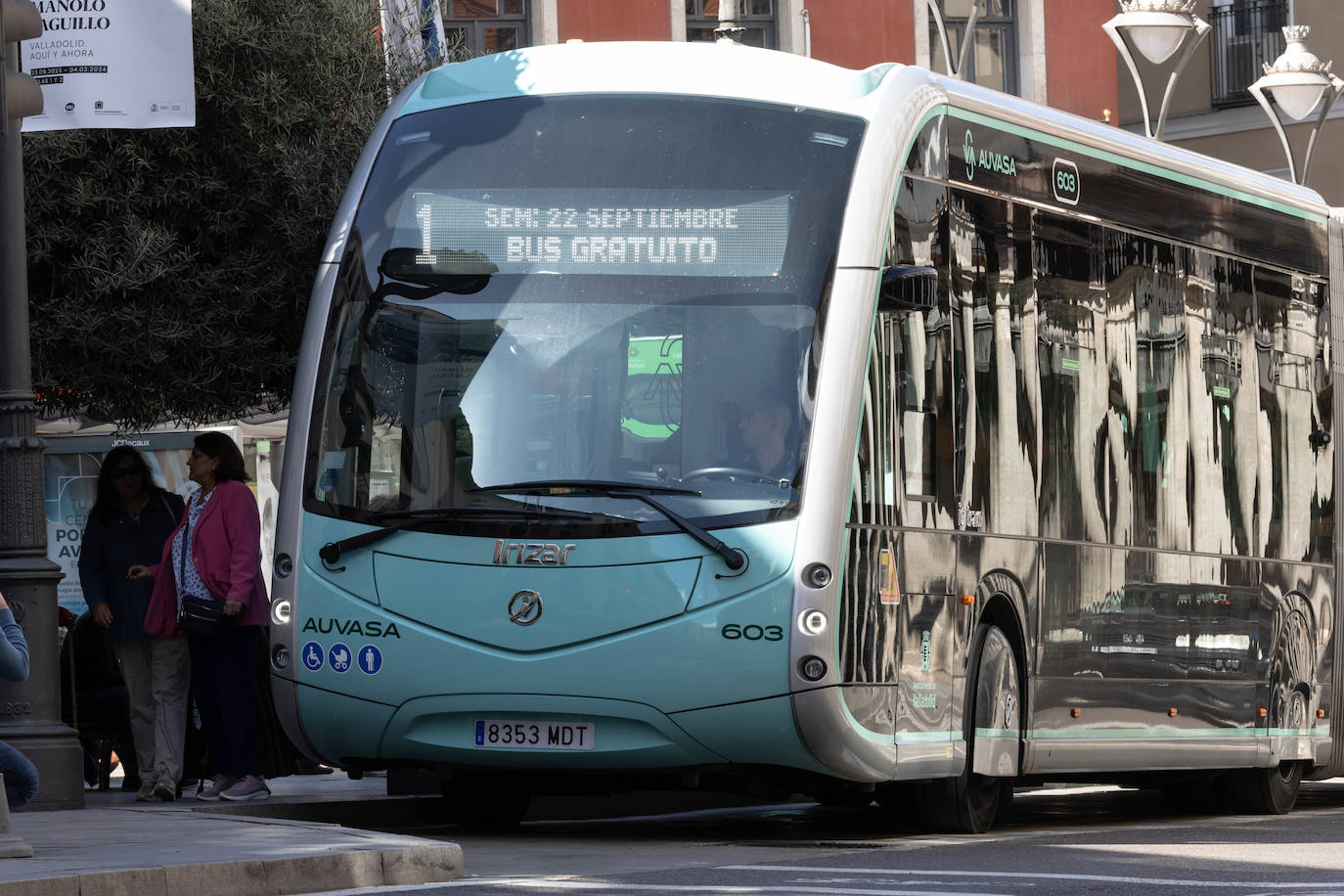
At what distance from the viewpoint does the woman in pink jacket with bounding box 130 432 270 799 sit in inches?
511

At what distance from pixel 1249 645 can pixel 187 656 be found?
220 inches

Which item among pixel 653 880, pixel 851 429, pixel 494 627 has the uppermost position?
pixel 851 429

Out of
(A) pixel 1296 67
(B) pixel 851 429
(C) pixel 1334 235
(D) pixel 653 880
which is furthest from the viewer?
(A) pixel 1296 67

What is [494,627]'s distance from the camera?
1087cm

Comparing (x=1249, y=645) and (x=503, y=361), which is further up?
(x=503, y=361)

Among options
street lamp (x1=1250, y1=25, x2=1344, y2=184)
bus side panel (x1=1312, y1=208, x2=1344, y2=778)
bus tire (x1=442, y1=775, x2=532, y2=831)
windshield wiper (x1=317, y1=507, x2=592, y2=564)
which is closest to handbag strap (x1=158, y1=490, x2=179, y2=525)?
bus tire (x1=442, y1=775, x2=532, y2=831)

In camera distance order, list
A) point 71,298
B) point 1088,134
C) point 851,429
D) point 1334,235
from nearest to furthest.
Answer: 1. point 851,429
2. point 1088,134
3. point 71,298
4. point 1334,235

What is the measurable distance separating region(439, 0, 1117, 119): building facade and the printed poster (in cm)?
1341

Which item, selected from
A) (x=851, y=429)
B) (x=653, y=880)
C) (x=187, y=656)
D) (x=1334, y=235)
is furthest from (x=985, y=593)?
(x=1334, y=235)

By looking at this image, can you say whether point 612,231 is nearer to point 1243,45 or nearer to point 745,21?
point 745,21

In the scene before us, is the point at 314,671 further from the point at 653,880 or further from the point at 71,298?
the point at 71,298

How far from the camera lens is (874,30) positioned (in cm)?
3066

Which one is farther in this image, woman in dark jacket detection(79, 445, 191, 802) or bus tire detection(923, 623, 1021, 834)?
woman in dark jacket detection(79, 445, 191, 802)

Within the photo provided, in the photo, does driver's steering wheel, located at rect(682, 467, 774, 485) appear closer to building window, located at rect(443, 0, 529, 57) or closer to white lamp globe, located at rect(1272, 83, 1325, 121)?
white lamp globe, located at rect(1272, 83, 1325, 121)
